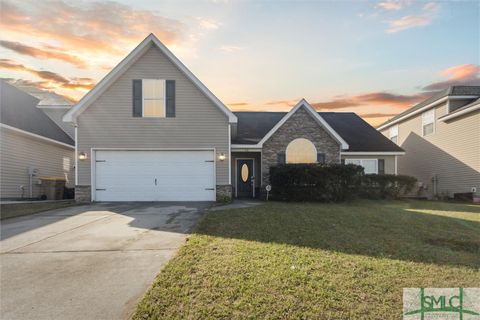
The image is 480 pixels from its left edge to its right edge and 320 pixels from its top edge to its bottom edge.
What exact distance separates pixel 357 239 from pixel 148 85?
11.0 meters

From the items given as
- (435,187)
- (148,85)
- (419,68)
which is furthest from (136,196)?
(435,187)

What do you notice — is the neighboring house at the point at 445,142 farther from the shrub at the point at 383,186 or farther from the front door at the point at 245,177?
the front door at the point at 245,177

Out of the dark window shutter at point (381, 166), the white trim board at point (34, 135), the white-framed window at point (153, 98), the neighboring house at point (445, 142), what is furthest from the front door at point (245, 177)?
the neighboring house at point (445, 142)

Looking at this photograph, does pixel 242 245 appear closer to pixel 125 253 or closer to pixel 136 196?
pixel 125 253

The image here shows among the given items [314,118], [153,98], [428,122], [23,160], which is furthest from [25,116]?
[428,122]

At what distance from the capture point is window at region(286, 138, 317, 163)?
49.3ft

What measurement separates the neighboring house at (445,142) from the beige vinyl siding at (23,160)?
2334cm

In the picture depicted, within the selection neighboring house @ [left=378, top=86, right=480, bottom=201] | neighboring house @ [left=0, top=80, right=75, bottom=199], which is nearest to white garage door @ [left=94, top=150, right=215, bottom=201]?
neighboring house @ [left=0, top=80, right=75, bottom=199]

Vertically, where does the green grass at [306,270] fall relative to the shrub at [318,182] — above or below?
below

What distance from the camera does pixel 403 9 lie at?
34.3 feet

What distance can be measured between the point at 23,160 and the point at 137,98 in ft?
23.6

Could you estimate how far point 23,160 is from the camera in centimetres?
1431

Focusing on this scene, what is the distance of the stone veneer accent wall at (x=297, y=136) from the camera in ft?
49.2

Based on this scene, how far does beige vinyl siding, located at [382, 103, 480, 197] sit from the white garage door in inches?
563
